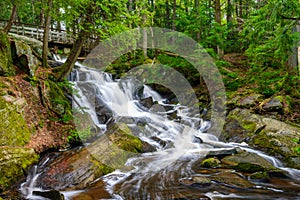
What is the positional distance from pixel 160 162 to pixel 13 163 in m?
3.71

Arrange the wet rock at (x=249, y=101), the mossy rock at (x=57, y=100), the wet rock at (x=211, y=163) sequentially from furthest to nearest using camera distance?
the wet rock at (x=249, y=101) < the mossy rock at (x=57, y=100) < the wet rock at (x=211, y=163)

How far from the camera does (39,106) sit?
7.38m

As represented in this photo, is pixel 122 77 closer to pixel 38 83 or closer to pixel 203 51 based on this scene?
pixel 203 51

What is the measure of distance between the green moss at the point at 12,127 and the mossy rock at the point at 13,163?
349mm

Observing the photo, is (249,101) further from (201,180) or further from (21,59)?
(21,59)

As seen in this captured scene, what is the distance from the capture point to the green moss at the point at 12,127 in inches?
214

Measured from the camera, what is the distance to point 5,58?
7.28m

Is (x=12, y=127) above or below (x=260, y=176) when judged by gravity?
above

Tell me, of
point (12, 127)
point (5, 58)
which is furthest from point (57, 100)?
point (12, 127)

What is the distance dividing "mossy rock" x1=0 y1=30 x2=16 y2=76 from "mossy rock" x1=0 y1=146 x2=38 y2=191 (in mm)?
3076

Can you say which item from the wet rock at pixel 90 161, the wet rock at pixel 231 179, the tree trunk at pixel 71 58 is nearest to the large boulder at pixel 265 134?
the wet rock at pixel 231 179

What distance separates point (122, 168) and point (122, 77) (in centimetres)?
859

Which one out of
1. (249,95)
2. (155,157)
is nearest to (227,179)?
(155,157)

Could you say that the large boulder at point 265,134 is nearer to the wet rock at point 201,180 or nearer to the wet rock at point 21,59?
the wet rock at point 201,180
